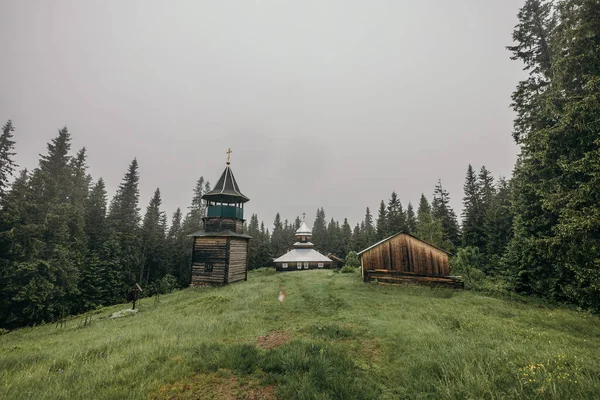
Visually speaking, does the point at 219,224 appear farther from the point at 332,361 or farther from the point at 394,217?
the point at 394,217

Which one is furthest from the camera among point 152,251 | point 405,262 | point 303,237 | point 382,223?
point 382,223

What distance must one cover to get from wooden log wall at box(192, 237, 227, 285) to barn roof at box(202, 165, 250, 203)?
4.70m

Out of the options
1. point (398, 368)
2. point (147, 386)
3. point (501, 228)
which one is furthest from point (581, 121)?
point (501, 228)

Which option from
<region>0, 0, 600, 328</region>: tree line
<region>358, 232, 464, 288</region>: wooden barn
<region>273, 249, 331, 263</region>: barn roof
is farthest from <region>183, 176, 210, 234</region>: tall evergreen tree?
<region>358, 232, 464, 288</region>: wooden barn

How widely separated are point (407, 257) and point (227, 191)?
19.7 meters

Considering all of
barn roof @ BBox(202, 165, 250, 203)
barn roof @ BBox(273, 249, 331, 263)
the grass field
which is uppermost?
barn roof @ BBox(202, 165, 250, 203)

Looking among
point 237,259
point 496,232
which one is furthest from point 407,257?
point 496,232

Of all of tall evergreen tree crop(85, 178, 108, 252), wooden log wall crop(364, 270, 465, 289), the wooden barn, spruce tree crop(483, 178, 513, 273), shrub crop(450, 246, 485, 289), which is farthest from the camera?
tall evergreen tree crop(85, 178, 108, 252)

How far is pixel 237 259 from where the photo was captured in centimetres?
2603

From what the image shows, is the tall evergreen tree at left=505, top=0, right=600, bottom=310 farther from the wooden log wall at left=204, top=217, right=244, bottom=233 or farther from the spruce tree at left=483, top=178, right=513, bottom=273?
the wooden log wall at left=204, top=217, right=244, bottom=233

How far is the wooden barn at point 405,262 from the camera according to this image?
2031 cm

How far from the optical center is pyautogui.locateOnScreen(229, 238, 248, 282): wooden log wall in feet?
80.2

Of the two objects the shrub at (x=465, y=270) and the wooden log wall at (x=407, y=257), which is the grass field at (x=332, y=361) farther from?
the shrub at (x=465, y=270)

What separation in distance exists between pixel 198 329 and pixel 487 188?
52.9m
